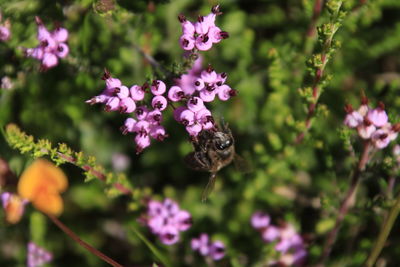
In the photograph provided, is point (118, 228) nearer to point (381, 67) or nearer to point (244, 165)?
point (244, 165)

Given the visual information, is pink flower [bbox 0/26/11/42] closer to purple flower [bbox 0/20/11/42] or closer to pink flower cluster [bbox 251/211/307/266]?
purple flower [bbox 0/20/11/42]

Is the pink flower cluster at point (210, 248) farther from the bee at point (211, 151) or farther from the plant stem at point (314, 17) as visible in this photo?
the plant stem at point (314, 17)

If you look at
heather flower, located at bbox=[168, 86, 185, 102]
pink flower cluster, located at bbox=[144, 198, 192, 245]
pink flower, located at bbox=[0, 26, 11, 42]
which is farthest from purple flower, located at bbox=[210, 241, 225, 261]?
pink flower, located at bbox=[0, 26, 11, 42]

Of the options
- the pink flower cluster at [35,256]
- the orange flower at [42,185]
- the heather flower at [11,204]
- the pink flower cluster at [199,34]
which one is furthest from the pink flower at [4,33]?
the pink flower cluster at [35,256]

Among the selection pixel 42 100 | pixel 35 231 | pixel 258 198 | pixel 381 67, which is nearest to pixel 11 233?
pixel 35 231

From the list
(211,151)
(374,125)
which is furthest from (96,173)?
(374,125)
